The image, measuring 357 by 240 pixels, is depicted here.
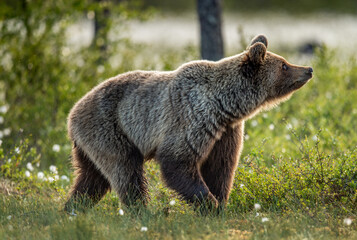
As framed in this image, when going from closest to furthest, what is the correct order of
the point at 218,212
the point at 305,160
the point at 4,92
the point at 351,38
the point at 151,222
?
the point at 151,222
the point at 218,212
the point at 305,160
the point at 4,92
the point at 351,38

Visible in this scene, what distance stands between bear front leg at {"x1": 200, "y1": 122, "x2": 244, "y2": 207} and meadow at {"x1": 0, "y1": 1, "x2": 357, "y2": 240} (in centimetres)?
25

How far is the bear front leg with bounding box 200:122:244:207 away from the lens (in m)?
5.47

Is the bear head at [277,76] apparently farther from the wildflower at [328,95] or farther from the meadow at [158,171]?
the wildflower at [328,95]

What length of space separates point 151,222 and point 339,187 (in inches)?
80.0

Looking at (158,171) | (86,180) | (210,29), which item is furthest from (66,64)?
(86,180)

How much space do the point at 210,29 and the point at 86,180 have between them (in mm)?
4590

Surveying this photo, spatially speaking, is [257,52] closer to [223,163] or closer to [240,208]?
[223,163]

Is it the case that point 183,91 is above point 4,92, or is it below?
above

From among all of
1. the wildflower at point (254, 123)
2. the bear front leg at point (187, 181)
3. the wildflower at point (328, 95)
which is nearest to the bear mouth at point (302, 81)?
the bear front leg at point (187, 181)

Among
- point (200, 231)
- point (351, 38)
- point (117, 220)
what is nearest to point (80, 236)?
point (117, 220)

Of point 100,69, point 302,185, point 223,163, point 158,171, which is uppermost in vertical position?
point 223,163

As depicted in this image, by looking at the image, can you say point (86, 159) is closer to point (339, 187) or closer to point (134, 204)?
point (134, 204)

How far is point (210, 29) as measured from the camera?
9570 millimetres

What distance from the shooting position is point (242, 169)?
596cm
